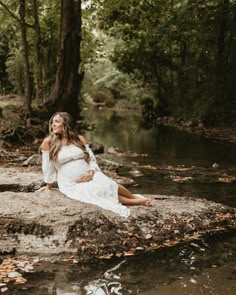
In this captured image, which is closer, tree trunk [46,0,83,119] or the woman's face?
the woman's face

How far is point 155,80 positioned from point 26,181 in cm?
3079

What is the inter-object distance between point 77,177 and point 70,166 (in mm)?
217

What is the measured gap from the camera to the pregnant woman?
7.67 meters

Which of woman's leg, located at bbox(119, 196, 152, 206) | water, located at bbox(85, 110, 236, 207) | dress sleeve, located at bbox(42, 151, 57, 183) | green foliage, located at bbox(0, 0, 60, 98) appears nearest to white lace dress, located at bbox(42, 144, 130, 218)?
dress sleeve, located at bbox(42, 151, 57, 183)

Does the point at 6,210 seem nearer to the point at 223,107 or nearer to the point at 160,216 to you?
the point at 160,216

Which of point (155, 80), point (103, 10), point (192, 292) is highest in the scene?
point (103, 10)

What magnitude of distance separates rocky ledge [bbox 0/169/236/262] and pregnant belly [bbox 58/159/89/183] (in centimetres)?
30

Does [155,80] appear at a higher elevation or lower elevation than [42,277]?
higher

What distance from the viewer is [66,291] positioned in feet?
17.9

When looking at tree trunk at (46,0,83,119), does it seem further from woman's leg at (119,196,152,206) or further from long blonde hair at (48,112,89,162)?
woman's leg at (119,196,152,206)

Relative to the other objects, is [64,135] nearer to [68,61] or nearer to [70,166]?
[70,166]

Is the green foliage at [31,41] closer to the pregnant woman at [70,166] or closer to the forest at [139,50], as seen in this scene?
the forest at [139,50]

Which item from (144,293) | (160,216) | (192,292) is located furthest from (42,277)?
(160,216)

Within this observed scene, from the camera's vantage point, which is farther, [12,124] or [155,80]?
[155,80]
